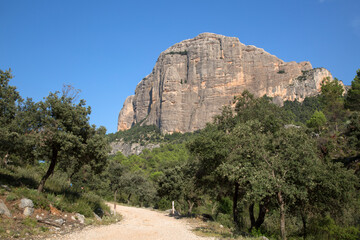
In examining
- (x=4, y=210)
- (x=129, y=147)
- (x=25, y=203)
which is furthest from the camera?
(x=129, y=147)

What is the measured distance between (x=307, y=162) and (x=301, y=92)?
104 meters

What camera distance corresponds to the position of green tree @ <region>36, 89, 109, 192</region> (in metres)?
12.9

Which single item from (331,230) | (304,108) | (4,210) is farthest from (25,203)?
(304,108)

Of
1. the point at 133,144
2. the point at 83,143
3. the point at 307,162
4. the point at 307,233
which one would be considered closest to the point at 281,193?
the point at 307,162

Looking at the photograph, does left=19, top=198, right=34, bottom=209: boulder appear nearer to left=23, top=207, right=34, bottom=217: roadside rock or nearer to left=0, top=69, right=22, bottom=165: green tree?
left=23, top=207, right=34, bottom=217: roadside rock

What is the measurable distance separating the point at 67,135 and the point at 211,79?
111831 mm

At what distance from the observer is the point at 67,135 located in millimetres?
12812

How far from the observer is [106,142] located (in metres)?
14.5

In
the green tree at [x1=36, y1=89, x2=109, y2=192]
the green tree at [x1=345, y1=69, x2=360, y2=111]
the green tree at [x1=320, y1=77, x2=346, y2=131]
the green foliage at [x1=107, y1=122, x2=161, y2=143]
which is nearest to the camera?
the green tree at [x1=36, y1=89, x2=109, y2=192]

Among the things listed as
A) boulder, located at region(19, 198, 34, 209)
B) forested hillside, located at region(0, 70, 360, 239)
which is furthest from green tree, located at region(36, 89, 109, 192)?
boulder, located at region(19, 198, 34, 209)

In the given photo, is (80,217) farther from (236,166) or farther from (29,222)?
(236,166)

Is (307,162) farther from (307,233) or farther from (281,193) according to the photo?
(307,233)

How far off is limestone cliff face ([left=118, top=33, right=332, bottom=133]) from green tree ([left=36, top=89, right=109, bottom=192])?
9925cm

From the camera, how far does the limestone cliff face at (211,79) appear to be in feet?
377
